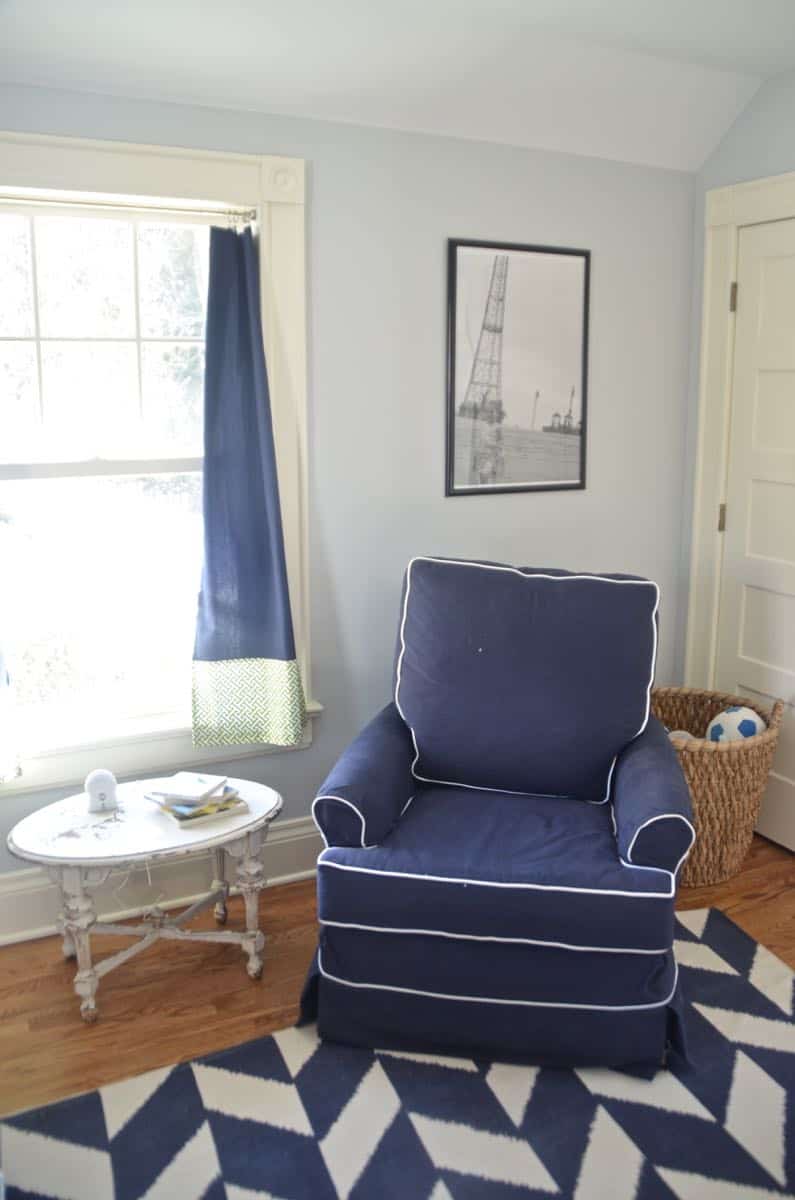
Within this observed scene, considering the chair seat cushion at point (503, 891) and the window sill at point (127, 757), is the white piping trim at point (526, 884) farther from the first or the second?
the window sill at point (127, 757)

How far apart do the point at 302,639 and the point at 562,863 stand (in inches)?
43.4

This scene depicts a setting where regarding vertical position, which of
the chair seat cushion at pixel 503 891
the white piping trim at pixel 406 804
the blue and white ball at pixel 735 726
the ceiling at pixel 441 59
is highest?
the ceiling at pixel 441 59

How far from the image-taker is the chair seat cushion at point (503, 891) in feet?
7.30

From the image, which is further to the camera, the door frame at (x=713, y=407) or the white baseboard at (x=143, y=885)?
the door frame at (x=713, y=407)

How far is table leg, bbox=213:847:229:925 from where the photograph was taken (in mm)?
2867

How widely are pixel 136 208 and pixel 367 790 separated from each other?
1.55 meters

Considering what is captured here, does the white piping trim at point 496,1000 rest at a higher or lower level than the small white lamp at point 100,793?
lower

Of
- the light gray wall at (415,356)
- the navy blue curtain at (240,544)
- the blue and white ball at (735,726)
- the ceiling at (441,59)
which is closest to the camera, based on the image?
the ceiling at (441,59)

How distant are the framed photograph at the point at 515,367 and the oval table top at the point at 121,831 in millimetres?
1202

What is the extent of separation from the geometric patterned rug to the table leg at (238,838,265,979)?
0.26 meters

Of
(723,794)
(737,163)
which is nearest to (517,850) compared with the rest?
(723,794)

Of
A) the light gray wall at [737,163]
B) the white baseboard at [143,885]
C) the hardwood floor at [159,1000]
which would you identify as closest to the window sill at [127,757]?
the white baseboard at [143,885]

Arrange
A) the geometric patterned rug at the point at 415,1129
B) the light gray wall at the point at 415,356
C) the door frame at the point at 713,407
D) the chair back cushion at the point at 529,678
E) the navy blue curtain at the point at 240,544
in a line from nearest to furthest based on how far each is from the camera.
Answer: the geometric patterned rug at the point at 415,1129
the chair back cushion at the point at 529,678
the navy blue curtain at the point at 240,544
the light gray wall at the point at 415,356
the door frame at the point at 713,407

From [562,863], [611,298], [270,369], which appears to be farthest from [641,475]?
[562,863]
